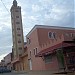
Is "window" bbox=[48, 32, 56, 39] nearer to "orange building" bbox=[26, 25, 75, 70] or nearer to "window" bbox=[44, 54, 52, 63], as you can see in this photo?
"orange building" bbox=[26, 25, 75, 70]

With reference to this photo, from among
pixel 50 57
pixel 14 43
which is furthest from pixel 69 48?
pixel 14 43

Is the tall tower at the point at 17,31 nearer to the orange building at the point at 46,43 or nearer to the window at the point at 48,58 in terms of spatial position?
the orange building at the point at 46,43

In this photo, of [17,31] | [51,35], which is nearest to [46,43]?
[51,35]

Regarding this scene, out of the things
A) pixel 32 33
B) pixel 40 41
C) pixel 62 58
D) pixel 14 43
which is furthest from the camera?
pixel 14 43

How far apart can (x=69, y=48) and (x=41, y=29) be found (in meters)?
17.5

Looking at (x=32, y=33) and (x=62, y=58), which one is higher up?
(x=32, y=33)

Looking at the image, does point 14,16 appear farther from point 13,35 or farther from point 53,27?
point 53,27

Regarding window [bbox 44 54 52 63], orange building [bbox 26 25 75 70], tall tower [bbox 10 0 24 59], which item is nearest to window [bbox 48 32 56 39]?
orange building [bbox 26 25 75 70]

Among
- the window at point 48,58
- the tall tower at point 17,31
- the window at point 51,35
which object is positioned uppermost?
the tall tower at point 17,31

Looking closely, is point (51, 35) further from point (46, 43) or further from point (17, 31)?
point (17, 31)

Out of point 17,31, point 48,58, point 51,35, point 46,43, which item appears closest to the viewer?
point 48,58

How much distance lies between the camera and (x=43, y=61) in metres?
41.0

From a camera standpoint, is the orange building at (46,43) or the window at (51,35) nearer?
the orange building at (46,43)

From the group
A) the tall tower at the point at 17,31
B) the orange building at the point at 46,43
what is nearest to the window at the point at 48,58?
the orange building at the point at 46,43
